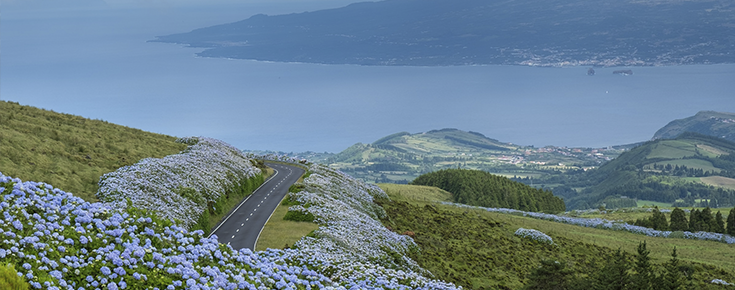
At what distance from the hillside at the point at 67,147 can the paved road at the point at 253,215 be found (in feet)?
29.7

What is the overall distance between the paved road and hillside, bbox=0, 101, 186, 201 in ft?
29.7

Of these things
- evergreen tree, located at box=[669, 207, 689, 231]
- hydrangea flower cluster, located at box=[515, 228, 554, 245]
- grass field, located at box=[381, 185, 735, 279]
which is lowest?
grass field, located at box=[381, 185, 735, 279]

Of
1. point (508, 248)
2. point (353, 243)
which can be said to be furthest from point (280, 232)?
point (508, 248)

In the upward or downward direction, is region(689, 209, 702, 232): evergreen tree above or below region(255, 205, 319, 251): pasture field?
below

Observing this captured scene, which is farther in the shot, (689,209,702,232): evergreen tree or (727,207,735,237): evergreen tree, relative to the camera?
(689,209,702,232): evergreen tree

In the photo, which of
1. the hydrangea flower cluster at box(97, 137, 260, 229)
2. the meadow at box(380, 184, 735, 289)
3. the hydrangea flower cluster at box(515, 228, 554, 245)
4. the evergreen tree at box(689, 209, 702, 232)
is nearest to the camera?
the hydrangea flower cluster at box(97, 137, 260, 229)

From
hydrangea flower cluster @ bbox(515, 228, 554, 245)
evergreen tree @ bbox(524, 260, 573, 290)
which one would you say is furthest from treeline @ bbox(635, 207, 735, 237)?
evergreen tree @ bbox(524, 260, 573, 290)

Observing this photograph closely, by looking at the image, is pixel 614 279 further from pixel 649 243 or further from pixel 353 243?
pixel 649 243

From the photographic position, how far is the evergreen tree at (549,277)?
37125 mm

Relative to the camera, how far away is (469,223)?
62.9 m

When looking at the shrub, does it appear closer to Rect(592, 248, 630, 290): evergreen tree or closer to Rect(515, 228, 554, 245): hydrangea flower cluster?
Rect(592, 248, 630, 290): evergreen tree

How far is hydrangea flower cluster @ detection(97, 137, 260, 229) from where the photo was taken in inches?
1400

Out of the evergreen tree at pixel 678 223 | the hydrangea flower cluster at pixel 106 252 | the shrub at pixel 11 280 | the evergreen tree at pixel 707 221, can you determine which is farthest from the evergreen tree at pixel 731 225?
the shrub at pixel 11 280

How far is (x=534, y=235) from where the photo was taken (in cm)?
6106
